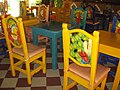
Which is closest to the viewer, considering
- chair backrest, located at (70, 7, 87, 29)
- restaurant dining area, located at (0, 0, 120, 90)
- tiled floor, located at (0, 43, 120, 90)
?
restaurant dining area, located at (0, 0, 120, 90)

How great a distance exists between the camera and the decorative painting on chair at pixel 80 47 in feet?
4.42

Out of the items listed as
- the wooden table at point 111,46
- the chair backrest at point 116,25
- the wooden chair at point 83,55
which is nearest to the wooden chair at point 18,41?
the wooden chair at point 83,55

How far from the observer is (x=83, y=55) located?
1.44 m

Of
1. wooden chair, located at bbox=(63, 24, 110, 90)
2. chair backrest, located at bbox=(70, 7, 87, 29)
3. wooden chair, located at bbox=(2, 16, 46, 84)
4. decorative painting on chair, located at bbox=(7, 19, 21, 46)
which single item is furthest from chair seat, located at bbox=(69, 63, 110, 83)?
chair backrest, located at bbox=(70, 7, 87, 29)

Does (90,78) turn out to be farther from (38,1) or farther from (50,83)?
(38,1)

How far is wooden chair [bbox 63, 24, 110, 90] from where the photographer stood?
1316mm

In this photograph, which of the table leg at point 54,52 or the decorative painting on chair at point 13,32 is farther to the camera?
the table leg at point 54,52

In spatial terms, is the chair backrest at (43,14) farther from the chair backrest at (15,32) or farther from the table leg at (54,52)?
the chair backrest at (15,32)

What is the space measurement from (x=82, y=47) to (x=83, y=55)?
0.09 metres

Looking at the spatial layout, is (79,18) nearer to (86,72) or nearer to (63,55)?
(63,55)

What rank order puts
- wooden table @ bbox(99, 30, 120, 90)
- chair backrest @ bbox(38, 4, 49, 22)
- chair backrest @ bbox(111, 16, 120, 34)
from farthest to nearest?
chair backrest @ bbox(38, 4, 49, 22) < chair backrest @ bbox(111, 16, 120, 34) < wooden table @ bbox(99, 30, 120, 90)

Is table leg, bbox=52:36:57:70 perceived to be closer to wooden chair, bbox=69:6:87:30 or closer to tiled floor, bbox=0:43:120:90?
tiled floor, bbox=0:43:120:90

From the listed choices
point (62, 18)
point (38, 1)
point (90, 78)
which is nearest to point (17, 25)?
point (90, 78)

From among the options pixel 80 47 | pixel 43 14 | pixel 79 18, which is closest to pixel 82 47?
pixel 80 47
